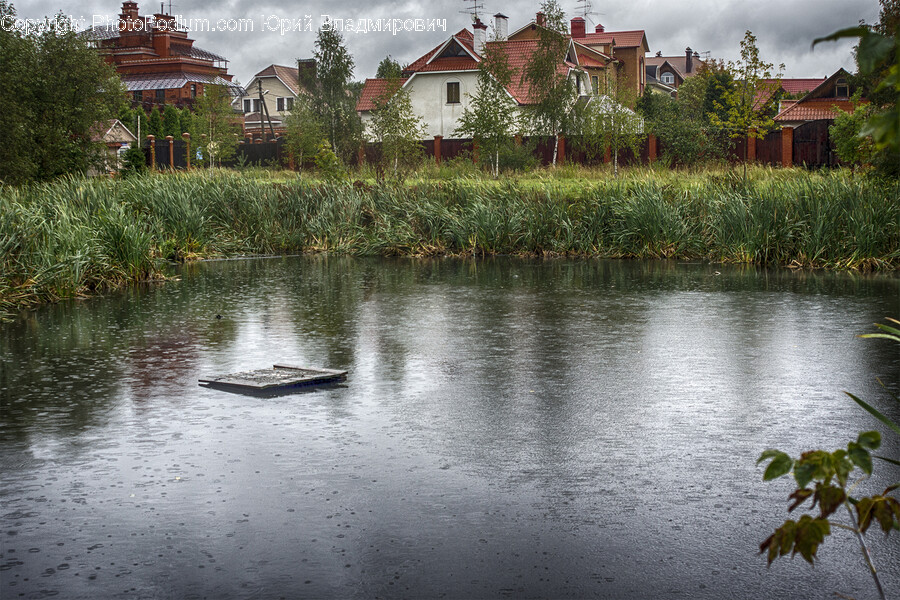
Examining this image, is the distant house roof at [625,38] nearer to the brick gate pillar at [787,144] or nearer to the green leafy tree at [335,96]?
the green leafy tree at [335,96]

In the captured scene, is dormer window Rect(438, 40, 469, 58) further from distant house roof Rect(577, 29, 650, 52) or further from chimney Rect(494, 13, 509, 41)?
distant house roof Rect(577, 29, 650, 52)

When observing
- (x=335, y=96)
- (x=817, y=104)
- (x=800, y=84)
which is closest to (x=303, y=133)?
(x=335, y=96)

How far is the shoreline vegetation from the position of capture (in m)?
15.6

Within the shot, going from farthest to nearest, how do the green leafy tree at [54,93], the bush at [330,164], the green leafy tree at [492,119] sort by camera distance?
1. the green leafy tree at [492,119]
2. the bush at [330,164]
3. the green leafy tree at [54,93]

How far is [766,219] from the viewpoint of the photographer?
19.9 m

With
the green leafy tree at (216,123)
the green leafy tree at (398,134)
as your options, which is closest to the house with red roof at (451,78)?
the green leafy tree at (216,123)

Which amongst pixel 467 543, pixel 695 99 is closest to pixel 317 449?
pixel 467 543

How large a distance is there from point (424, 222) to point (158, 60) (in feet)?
302

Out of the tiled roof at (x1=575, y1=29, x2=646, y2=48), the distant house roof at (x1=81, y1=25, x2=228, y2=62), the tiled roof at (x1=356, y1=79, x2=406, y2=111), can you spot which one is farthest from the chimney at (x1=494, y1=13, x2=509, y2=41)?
the distant house roof at (x1=81, y1=25, x2=228, y2=62)

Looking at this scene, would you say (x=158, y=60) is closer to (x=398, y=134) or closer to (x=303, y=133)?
(x=303, y=133)

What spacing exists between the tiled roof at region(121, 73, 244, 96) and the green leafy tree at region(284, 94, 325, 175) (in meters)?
49.5

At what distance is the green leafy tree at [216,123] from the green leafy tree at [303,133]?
693 centimetres

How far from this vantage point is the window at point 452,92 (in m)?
60.2

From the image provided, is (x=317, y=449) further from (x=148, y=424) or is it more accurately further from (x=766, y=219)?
(x=766, y=219)
